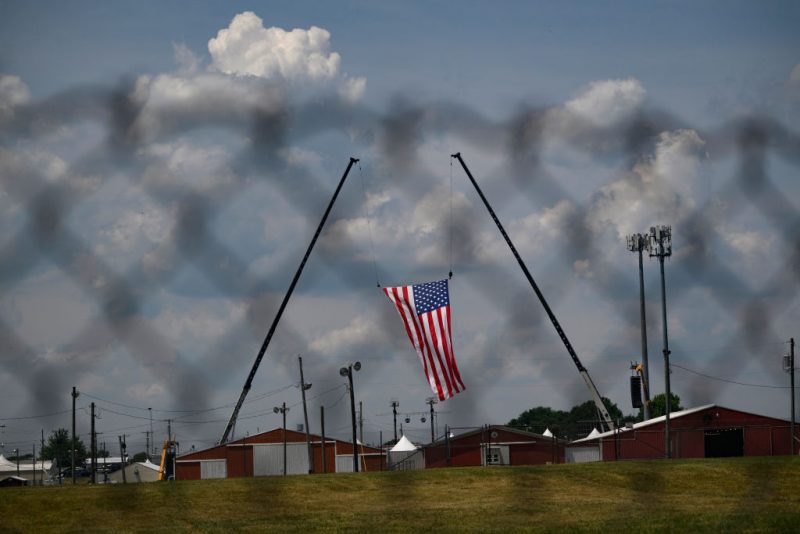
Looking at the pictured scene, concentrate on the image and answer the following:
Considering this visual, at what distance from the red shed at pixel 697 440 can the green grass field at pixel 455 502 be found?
65.2 ft

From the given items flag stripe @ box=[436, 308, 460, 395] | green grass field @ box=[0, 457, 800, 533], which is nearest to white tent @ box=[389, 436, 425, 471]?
flag stripe @ box=[436, 308, 460, 395]

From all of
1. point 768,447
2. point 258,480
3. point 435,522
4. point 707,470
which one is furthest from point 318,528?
point 768,447

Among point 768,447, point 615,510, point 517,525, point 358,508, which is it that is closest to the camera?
point 517,525

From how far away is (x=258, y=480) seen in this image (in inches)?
1010

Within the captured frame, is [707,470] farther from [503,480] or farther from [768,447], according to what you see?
[768,447]

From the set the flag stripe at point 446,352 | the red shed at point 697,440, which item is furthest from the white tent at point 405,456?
the flag stripe at point 446,352

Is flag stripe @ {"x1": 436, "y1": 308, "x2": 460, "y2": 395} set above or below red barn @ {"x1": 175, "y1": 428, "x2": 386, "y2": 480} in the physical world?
above

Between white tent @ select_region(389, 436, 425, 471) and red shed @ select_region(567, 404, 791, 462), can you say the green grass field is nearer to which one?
red shed @ select_region(567, 404, 791, 462)

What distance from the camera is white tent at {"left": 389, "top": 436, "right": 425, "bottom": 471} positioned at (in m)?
51.9

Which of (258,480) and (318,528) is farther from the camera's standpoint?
(258,480)

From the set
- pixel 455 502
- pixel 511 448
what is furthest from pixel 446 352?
pixel 511 448

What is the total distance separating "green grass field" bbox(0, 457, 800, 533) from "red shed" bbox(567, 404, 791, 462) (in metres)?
19.9

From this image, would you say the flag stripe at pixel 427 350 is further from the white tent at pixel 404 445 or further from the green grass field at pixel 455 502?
the white tent at pixel 404 445

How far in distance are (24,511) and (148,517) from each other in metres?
2.98
